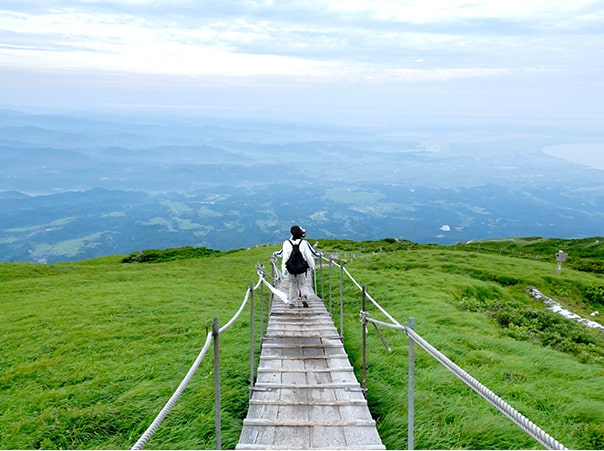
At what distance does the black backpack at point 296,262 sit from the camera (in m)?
10.6

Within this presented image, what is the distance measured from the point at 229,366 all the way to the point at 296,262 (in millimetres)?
3813

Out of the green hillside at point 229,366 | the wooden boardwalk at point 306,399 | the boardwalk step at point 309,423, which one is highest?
the boardwalk step at point 309,423

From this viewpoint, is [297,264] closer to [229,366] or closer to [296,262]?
[296,262]

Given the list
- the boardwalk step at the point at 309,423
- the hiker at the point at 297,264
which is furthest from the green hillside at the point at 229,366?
the hiker at the point at 297,264

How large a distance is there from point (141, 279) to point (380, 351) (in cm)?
1610

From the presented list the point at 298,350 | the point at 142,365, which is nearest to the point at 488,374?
the point at 298,350

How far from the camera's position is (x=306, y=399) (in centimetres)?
575

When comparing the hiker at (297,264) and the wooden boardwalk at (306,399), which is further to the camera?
the hiker at (297,264)

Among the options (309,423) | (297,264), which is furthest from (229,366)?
(297,264)

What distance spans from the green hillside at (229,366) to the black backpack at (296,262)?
203 cm

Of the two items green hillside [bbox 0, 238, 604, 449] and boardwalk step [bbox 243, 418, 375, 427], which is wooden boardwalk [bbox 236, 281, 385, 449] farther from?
green hillside [bbox 0, 238, 604, 449]

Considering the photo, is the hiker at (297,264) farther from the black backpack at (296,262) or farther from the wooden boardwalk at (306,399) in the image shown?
the wooden boardwalk at (306,399)

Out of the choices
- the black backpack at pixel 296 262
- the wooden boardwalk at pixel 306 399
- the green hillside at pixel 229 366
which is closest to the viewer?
the wooden boardwalk at pixel 306 399

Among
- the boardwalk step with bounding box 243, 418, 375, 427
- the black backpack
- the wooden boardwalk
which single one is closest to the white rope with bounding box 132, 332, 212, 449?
the wooden boardwalk
